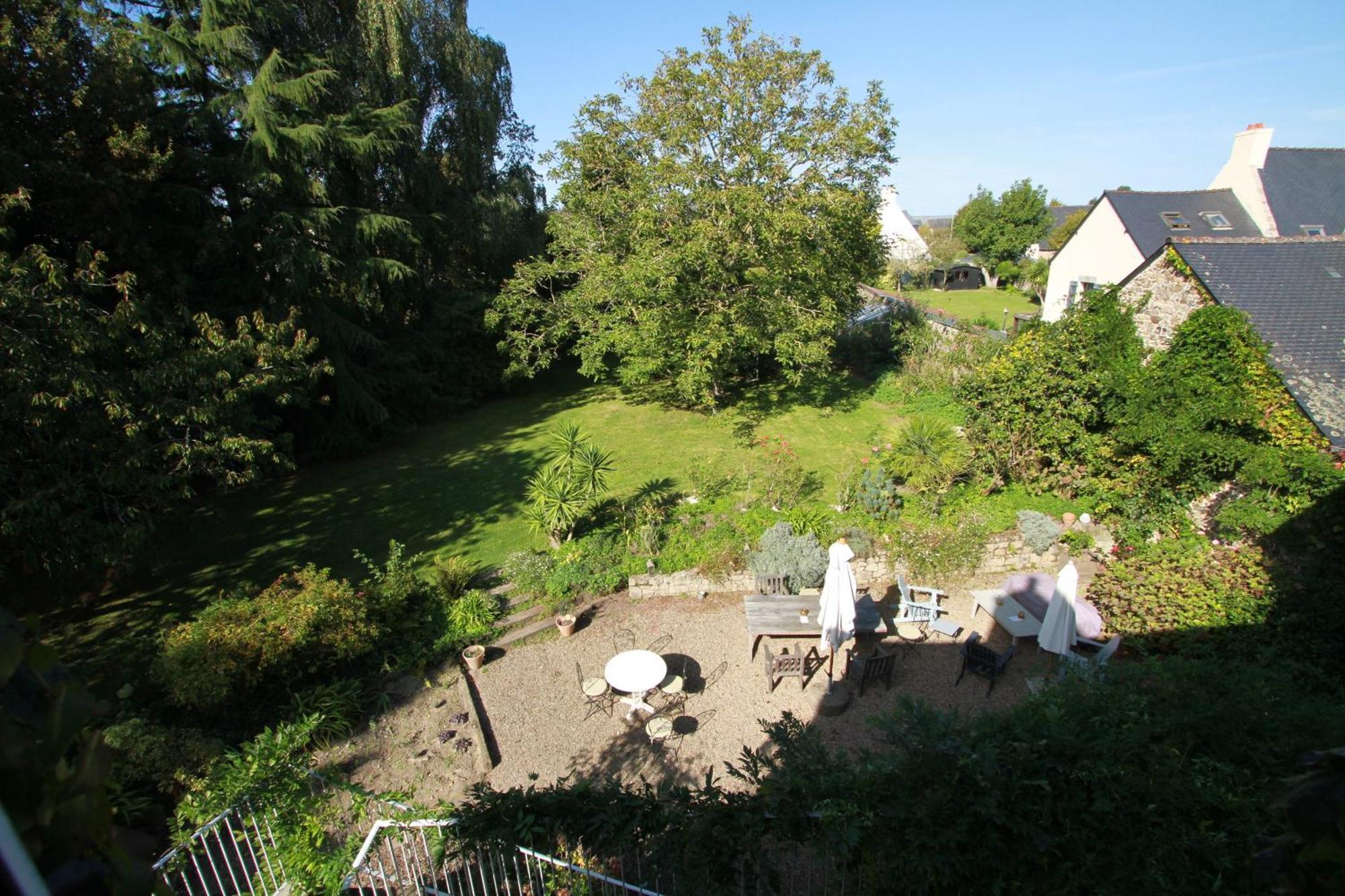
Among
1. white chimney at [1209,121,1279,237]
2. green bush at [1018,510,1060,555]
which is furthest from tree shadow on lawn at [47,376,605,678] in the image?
white chimney at [1209,121,1279,237]

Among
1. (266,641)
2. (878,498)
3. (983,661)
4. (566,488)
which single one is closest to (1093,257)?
(878,498)

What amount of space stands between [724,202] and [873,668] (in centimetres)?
1138

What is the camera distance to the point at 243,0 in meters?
12.2

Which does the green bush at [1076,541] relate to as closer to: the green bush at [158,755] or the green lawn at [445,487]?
the green lawn at [445,487]

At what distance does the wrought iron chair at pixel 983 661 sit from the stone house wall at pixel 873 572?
2.23 m

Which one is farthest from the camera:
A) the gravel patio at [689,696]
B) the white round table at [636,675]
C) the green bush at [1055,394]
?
the green bush at [1055,394]

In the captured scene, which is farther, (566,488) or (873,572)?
(566,488)

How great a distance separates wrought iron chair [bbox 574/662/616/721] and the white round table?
21 cm

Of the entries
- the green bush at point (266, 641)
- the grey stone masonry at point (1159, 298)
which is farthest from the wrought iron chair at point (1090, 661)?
the green bush at point (266, 641)

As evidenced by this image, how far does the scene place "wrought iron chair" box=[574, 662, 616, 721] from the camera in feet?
24.4

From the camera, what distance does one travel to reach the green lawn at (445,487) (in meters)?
10.1

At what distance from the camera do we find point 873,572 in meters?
9.97

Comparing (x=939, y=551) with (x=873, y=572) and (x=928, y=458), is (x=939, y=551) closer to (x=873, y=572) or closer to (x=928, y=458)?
(x=873, y=572)

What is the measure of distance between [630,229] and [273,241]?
810cm
